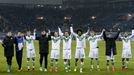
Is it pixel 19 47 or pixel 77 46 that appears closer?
pixel 77 46

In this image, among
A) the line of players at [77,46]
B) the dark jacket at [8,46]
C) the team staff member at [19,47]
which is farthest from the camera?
the team staff member at [19,47]

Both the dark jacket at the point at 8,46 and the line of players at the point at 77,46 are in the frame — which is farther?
the line of players at the point at 77,46

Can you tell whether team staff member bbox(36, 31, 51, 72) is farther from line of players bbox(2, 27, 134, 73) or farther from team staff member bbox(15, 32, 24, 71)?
team staff member bbox(15, 32, 24, 71)

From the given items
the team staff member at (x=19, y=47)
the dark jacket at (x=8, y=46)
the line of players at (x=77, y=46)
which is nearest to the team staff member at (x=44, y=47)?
the line of players at (x=77, y=46)

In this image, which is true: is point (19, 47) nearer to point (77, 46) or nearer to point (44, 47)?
point (44, 47)

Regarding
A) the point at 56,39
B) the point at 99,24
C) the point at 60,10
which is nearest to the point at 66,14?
the point at 60,10

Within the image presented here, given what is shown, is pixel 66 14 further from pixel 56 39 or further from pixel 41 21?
pixel 56 39

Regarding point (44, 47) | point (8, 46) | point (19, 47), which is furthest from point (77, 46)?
point (8, 46)

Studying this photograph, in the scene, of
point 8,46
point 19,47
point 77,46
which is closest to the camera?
point 8,46

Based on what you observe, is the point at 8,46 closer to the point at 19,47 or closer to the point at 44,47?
the point at 19,47

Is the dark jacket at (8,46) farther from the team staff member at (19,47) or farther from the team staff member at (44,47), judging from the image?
the team staff member at (44,47)

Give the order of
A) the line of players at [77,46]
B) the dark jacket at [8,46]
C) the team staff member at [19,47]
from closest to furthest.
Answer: the dark jacket at [8,46]
the line of players at [77,46]
the team staff member at [19,47]

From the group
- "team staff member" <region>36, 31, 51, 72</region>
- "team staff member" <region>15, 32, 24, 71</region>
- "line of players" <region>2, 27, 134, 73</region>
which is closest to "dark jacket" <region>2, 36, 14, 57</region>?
"line of players" <region>2, 27, 134, 73</region>

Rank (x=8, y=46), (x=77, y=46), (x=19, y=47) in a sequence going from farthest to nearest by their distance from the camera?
(x=19, y=47), (x=77, y=46), (x=8, y=46)
